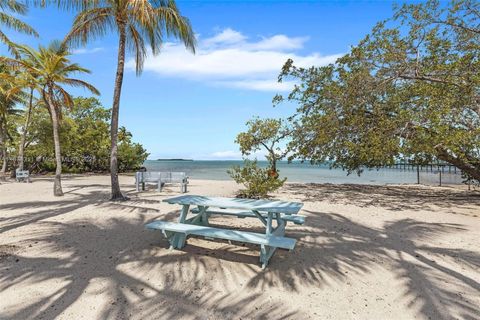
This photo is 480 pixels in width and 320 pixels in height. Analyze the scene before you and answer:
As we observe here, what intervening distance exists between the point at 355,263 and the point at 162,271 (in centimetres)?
278

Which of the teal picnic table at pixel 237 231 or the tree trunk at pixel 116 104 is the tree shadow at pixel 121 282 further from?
the tree trunk at pixel 116 104

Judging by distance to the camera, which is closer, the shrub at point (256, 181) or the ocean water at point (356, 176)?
the shrub at point (256, 181)

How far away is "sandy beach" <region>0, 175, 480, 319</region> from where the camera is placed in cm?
293

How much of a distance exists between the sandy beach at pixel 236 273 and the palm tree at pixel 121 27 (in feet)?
12.8

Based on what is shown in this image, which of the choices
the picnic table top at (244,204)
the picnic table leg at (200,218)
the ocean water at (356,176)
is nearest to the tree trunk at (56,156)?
the picnic table leg at (200,218)

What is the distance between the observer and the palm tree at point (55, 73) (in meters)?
10.6

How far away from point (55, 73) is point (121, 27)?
395 centimetres

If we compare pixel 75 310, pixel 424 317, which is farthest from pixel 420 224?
pixel 75 310

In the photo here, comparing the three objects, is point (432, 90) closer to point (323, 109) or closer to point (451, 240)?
point (323, 109)

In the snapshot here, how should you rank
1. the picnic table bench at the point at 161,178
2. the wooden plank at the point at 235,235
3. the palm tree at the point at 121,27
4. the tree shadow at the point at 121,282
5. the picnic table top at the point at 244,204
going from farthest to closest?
the picnic table bench at the point at 161,178 < the palm tree at the point at 121,27 < the picnic table top at the point at 244,204 < the wooden plank at the point at 235,235 < the tree shadow at the point at 121,282

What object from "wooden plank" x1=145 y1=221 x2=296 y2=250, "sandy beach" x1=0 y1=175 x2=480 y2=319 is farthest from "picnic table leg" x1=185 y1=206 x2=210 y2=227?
"wooden plank" x1=145 y1=221 x2=296 y2=250

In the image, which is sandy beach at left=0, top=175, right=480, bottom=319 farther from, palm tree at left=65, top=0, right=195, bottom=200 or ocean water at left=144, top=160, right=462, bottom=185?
ocean water at left=144, top=160, right=462, bottom=185

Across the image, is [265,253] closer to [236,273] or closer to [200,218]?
[236,273]

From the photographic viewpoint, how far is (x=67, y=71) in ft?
38.4
